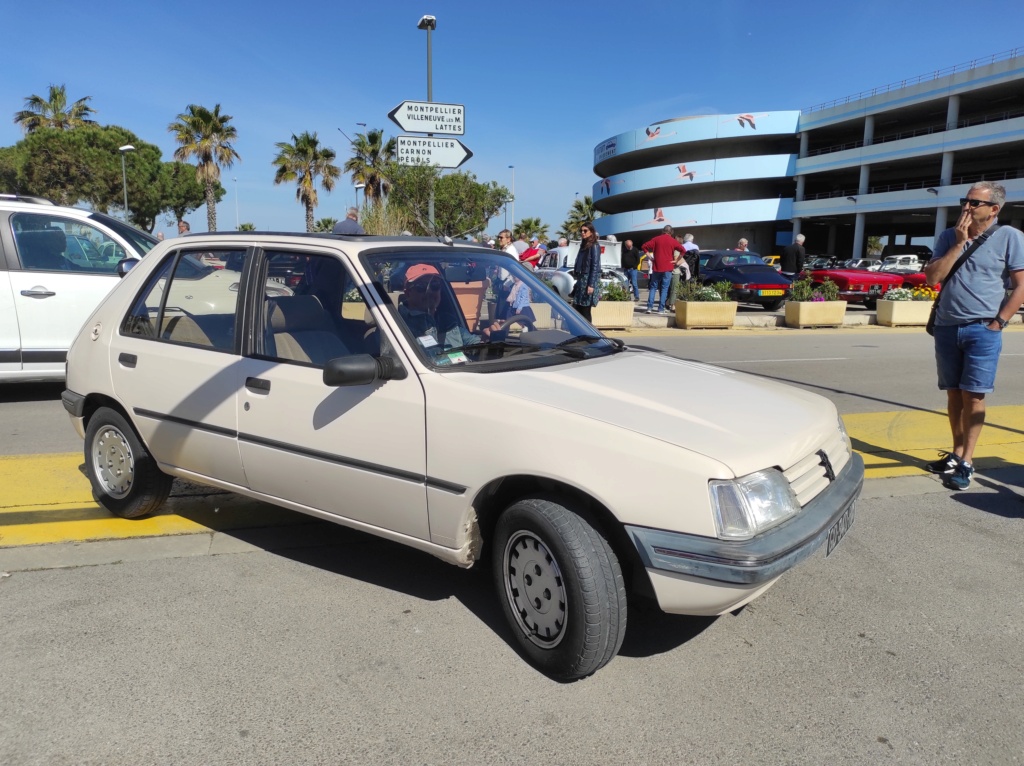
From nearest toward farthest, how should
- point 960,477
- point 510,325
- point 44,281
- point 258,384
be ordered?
1. point 258,384
2. point 510,325
3. point 960,477
4. point 44,281

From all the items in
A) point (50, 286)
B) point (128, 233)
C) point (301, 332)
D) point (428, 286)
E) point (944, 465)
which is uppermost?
point (128, 233)

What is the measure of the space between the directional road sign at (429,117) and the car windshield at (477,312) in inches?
262

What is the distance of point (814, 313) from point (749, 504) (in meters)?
15.4

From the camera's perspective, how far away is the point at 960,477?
16.6 feet

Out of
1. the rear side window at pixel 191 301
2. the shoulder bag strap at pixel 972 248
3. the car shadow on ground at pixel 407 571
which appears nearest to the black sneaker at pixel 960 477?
the shoulder bag strap at pixel 972 248

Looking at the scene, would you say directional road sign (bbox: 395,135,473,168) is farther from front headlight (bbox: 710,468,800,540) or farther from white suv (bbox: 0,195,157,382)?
front headlight (bbox: 710,468,800,540)

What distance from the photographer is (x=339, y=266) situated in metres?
3.47

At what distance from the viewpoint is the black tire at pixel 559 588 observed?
8.38 ft

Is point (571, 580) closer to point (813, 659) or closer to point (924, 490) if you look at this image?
point (813, 659)

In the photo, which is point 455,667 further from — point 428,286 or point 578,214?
point 578,214

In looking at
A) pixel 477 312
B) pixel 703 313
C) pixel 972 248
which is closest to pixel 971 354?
pixel 972 248

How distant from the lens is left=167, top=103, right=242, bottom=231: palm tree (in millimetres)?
41750

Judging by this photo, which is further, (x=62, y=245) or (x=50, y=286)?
(x=62, y=245)

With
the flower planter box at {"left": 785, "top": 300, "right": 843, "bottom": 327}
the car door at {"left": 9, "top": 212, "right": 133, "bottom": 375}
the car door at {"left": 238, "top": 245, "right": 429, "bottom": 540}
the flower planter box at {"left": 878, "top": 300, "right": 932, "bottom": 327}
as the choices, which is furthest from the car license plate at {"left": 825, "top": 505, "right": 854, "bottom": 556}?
the flower planter box at {"left": 878, "top": 300, "right": 932, "bottom": 327}
